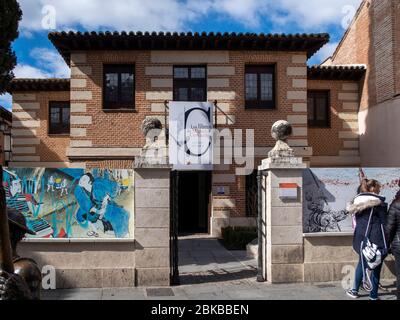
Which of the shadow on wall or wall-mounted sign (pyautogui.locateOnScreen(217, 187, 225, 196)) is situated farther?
the shadow on wall

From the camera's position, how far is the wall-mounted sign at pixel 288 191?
29.2 feet

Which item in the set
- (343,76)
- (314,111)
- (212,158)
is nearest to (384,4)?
(343,76)

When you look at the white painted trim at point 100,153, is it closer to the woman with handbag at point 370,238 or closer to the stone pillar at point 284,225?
the stone pillar at point 284,225

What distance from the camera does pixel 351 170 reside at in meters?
9.22

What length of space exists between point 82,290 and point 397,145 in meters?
12.3

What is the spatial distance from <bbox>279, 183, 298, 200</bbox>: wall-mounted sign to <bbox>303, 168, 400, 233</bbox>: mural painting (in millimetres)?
275

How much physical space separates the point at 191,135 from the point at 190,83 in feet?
6.52

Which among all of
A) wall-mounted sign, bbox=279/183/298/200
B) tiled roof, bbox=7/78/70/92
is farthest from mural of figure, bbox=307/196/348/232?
tiled roof, bbox=7/78/70/92

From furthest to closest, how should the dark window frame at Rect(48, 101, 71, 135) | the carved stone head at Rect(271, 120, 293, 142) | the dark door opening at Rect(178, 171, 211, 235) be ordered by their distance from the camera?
the dark window frame at Rect(48, 101, 71, 135), the dark door opening at Rect(178, 171, 211, 235), the carved stone head at Rect(271, 120, 293, 142)

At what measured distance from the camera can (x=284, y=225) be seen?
Answer: 894 cm

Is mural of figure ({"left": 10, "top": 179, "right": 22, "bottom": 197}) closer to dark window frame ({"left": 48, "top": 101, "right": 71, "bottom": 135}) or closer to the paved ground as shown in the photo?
the paved ground

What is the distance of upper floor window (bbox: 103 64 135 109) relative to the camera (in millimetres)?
16781

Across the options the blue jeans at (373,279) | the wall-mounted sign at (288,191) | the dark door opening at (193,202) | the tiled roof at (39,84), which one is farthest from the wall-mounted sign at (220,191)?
the blue jeans at (373,279)
